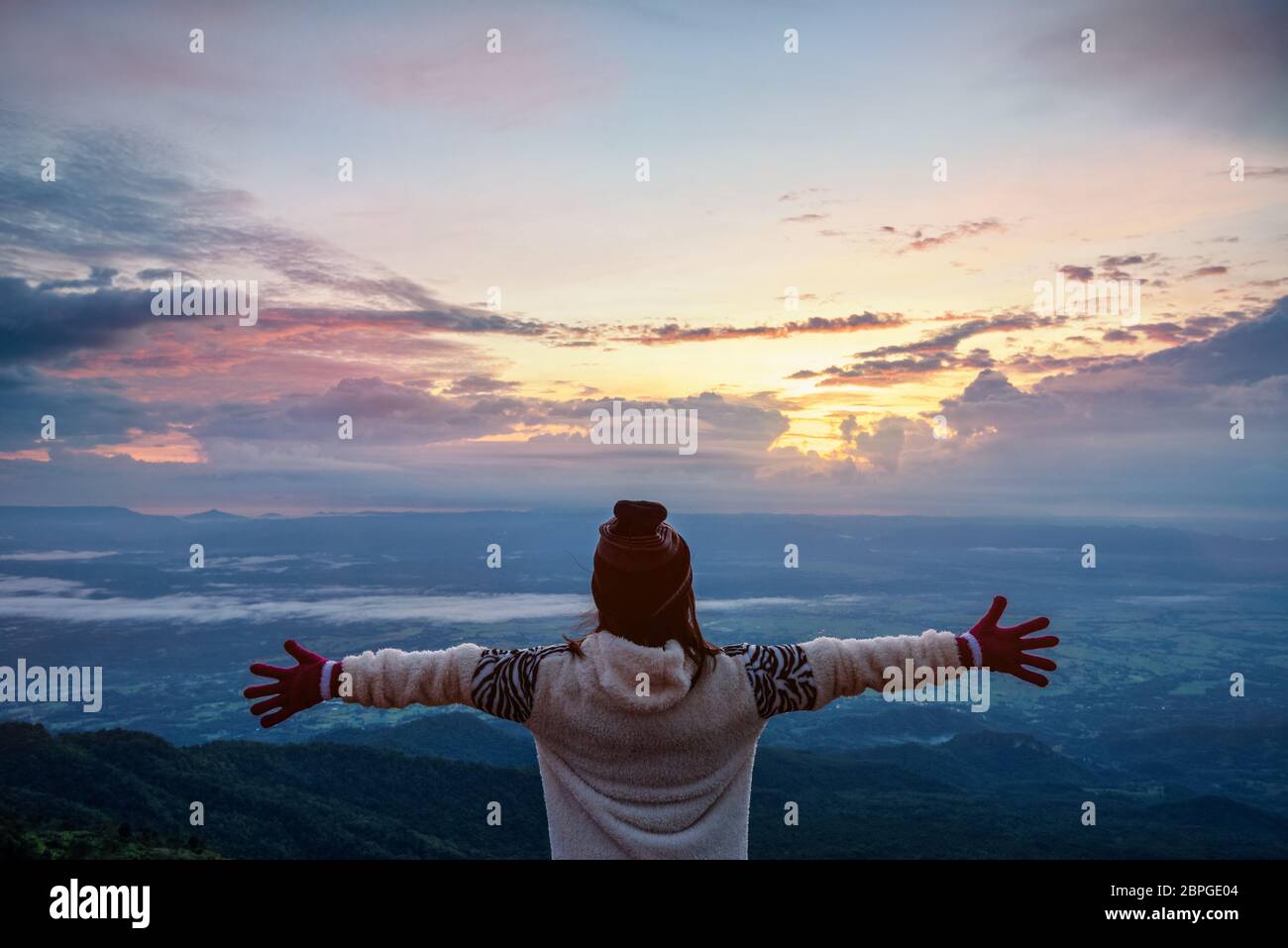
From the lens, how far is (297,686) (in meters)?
3.79

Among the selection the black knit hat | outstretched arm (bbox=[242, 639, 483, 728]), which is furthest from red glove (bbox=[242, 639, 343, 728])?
the black knit hat

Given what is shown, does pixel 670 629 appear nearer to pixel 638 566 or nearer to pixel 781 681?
pixel 638 566

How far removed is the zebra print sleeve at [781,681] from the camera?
371cm

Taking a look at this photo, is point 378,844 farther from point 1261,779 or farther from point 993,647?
point 1261,779

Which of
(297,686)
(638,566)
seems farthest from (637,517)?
(297,686)

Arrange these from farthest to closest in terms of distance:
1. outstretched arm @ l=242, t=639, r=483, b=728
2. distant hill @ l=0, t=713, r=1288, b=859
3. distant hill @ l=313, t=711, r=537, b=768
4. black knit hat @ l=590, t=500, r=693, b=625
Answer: distant hill @ l=313, t=711, r=537, b=768, distant hill @ l=0, t=713, r=1288, b=859, outstretched arm @ l=242, t=639, r=483, b=728, black knit hat @ l=590, t=500, r=693, b=625

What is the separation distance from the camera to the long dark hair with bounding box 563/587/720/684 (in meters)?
3.64

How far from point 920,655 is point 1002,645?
1.30 ft

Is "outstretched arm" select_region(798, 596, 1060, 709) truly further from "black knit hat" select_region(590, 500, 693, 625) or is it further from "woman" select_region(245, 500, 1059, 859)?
"black knit hat" select_region(590, 500, 693, 625)

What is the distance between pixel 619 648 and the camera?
141 inches

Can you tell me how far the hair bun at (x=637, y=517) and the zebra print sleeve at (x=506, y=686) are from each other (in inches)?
27.8

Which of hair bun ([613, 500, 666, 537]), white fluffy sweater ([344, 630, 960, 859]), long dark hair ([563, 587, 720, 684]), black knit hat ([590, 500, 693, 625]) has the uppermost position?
hair bun ([613, 500, 666, 537])
